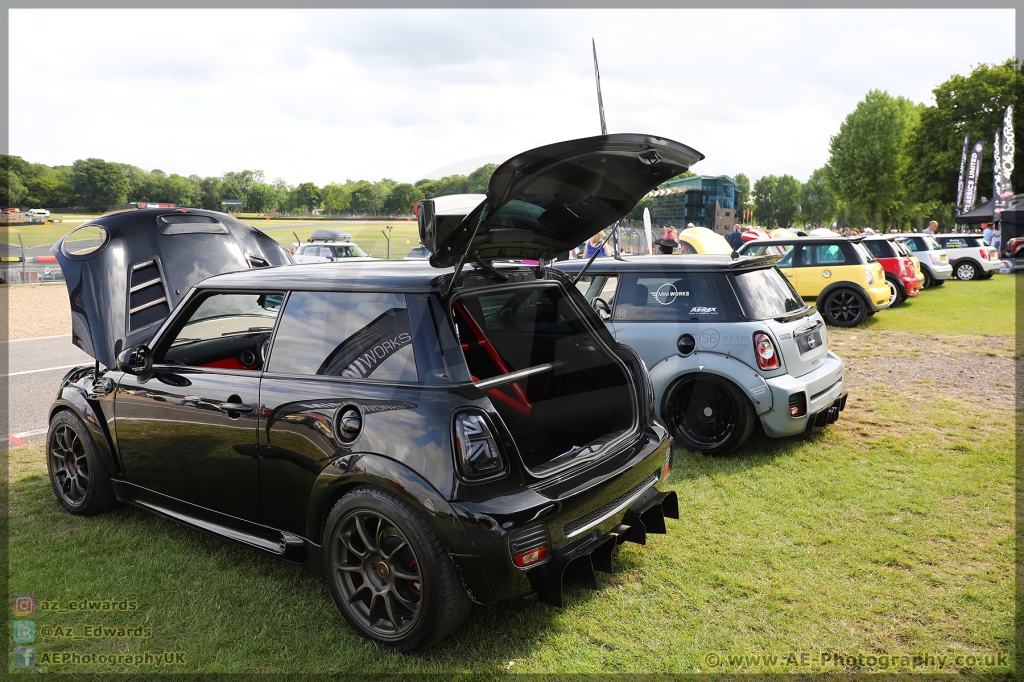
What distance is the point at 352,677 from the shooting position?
2.81 meters

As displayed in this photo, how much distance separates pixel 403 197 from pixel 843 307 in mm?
11320

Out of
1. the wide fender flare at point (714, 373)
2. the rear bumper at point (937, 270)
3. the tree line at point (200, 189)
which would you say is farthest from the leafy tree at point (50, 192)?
the rear bumper at point (937, 270)

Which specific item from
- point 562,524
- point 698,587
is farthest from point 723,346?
point 562,524

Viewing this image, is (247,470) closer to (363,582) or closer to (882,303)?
(363,582)

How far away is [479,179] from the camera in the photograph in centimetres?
309

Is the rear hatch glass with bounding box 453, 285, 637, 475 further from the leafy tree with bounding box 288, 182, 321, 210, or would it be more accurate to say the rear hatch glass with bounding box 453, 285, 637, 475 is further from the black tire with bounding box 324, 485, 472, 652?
the leafy tree with bounding box 288, 182, 321, 210

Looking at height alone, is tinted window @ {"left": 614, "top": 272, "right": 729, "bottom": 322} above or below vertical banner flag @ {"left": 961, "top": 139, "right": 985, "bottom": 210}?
below

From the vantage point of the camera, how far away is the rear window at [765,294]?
5500 mm

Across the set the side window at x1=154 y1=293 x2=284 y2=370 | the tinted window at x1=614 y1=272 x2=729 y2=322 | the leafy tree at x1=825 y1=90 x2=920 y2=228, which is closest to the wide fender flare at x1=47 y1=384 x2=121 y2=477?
the side window at x1=154 y1=293 x2=284 y2=370

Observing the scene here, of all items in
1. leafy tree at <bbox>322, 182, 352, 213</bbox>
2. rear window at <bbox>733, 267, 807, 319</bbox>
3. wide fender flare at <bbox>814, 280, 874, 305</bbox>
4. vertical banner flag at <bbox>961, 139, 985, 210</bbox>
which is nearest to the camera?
rear window at <bbox>733, 267, 807, 319</bbox>

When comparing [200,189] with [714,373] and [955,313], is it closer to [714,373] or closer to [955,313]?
[714,373]

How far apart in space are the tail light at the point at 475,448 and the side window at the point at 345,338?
346mm

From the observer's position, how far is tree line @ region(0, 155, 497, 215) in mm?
3975

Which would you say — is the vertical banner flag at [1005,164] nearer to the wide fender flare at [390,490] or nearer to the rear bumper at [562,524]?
the rear bumper at [562,524]
